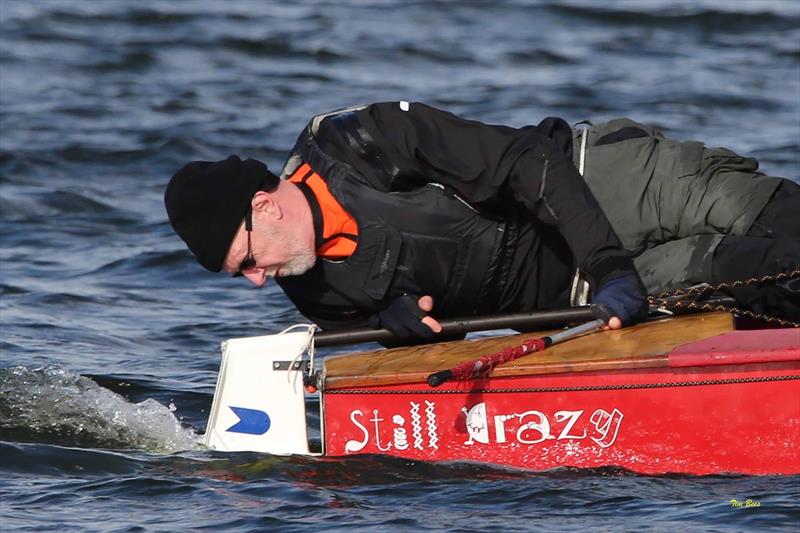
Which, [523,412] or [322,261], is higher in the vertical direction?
[322,261]

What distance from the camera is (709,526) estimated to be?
429cm

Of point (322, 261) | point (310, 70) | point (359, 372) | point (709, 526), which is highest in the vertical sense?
point (310, 70)

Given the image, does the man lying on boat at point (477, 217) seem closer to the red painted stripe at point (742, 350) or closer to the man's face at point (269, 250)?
the man's face at point (269, 250)

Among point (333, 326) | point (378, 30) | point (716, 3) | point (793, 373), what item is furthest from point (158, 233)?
point (716, 3)

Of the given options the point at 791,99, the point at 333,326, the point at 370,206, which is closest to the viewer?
the point at 370,206

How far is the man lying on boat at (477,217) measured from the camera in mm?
4594

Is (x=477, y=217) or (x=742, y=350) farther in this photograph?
(x=477, y=217)

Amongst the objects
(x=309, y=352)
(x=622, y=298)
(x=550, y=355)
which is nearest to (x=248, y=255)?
(x=309, y=352)

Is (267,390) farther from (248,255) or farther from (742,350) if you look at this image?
(742,350)

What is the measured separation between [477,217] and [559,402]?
2.16 ft

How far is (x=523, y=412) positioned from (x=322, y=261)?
819 millimetres

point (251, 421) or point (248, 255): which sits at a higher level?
point (248, 255)

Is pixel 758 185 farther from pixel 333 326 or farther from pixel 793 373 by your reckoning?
pixel 333 326

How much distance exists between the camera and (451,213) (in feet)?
15.7
